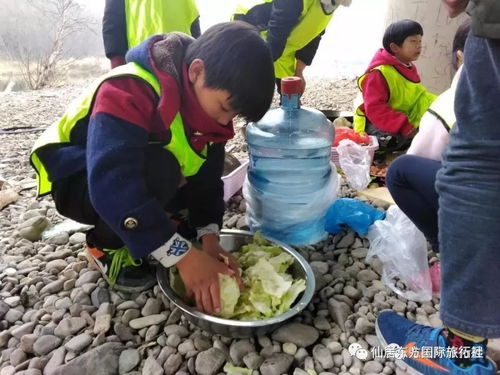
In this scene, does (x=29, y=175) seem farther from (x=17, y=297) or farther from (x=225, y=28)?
(x=225, y=28)

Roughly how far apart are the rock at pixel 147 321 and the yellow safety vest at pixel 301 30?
1818mm

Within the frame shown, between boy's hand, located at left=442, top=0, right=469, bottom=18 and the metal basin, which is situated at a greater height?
boy's hand, located at left=442, top=0, right=469, bottom=18

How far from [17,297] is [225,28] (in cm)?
136

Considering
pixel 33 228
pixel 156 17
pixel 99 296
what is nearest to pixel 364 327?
pixel 99 296

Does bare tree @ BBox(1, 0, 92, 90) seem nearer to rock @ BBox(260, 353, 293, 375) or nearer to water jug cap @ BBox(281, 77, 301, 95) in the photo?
water jug cap @ BBox(281, 77, 301, 95)

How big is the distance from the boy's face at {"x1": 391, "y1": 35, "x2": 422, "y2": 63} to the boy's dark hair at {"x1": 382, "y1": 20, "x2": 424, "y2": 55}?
2 centimetres

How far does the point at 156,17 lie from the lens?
7.74 feet

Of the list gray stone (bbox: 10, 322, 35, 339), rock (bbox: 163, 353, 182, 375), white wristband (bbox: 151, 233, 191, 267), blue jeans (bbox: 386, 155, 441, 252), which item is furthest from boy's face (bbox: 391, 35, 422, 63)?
gray stone (bbox: 10, 322, 35, 339)

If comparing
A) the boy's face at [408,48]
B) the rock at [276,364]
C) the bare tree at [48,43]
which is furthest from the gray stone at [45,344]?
the bare tree at [48,43]

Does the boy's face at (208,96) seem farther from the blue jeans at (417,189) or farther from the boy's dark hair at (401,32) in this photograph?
the boy's dark hair at (401,32)

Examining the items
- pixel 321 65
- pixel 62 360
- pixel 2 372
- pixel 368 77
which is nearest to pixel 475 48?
pixel 62 360

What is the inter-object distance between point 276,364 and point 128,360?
0.50m

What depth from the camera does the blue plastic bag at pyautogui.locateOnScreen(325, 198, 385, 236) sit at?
2.24 meters

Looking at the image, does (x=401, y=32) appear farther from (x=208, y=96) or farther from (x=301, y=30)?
(x=208, y=96)
